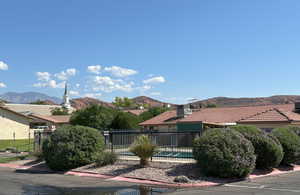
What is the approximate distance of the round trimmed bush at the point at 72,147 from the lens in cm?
1828

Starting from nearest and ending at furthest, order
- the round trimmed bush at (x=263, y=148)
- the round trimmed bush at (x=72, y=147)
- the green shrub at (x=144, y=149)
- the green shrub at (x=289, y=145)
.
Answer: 1. the round trimmed bush at (x=263, y=148)
2. the green shrub at (x=144, y=149)
3. the round trimmed bush at (x=72, y=147)
4. the green shrub at (x=289, y=145)

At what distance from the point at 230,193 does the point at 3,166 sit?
1533 centimetres

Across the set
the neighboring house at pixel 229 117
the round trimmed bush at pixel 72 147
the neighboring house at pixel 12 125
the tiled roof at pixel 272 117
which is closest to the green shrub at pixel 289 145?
the round trimmed bush at pixel 72 147

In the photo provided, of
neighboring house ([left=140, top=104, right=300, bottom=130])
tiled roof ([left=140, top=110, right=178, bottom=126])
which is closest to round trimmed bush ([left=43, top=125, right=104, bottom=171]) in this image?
neighboring house ([left=140, top=104, right=300, bottom=130])

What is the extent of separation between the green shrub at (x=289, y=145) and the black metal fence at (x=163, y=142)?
178 inches

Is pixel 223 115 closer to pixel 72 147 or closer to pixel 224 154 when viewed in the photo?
pixel 72 147

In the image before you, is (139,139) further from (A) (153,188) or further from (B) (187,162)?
(A) (153,188)

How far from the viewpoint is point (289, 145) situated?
18406mm

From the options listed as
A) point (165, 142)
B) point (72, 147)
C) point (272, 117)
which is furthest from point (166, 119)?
point (72, 147)

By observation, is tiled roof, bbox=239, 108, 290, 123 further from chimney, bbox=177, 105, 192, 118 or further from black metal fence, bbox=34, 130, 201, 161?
black metal fence, bbox=34, 130, 201, 161

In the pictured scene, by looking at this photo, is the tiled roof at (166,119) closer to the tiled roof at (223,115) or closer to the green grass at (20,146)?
the tiled roof at (223,115)

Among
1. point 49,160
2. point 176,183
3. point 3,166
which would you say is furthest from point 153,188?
point 3,166

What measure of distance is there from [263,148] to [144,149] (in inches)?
212

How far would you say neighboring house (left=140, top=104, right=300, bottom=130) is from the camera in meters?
30.6
